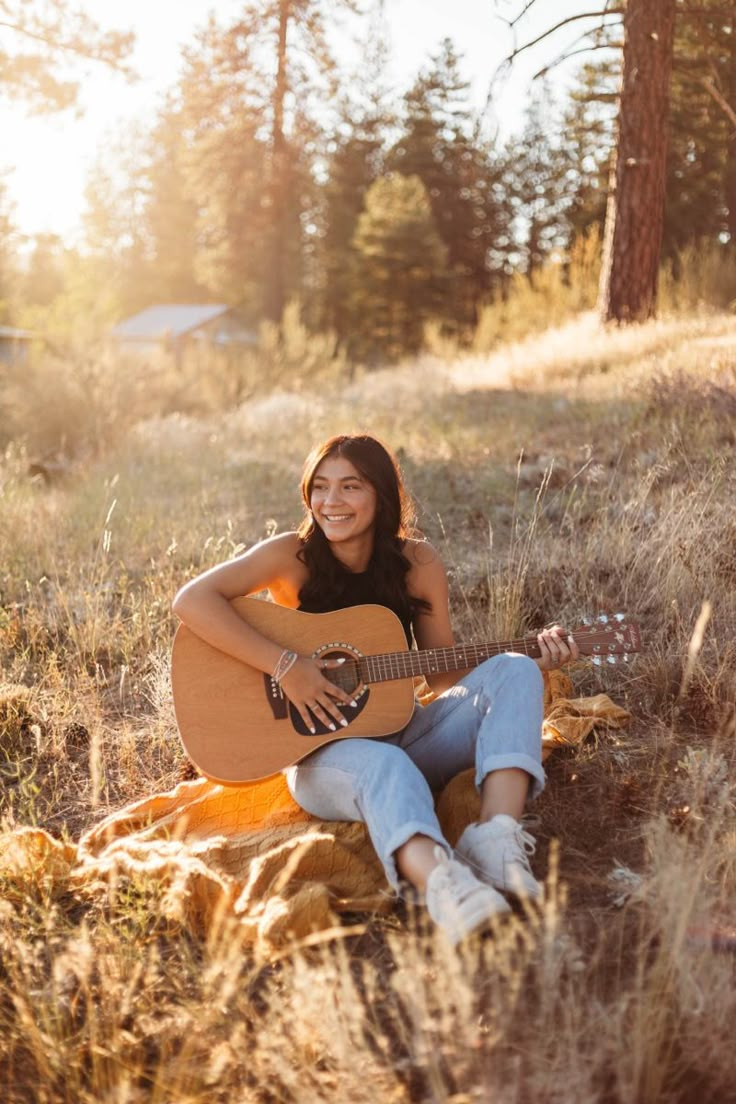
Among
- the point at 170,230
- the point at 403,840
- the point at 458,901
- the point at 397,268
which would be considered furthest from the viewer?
the point at 170,230

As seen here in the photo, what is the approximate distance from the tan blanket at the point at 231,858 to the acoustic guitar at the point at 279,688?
0.24 metres

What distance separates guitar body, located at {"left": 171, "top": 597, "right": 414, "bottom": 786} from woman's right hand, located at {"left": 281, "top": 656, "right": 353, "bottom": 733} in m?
0.04

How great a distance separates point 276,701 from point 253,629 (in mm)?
240

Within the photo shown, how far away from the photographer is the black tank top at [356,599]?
3.13 meters

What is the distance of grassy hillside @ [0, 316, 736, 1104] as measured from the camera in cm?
190

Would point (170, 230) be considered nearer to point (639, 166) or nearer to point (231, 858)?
point (639, 166)

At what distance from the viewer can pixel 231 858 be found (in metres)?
2.82

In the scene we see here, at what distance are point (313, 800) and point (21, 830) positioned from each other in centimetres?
86

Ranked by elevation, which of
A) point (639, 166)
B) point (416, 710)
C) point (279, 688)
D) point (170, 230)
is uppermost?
point (170, 230)

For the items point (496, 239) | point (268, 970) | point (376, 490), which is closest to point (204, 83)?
point (496, 239)

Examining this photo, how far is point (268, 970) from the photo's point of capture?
236cm

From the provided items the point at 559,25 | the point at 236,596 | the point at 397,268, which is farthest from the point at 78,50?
the point at 397,268

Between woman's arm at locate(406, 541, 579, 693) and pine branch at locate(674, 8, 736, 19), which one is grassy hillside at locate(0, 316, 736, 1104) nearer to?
woman's arm at locate(406, 541, 579, 693)

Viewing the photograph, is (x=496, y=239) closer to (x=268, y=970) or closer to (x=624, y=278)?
(x=624, y=278)
